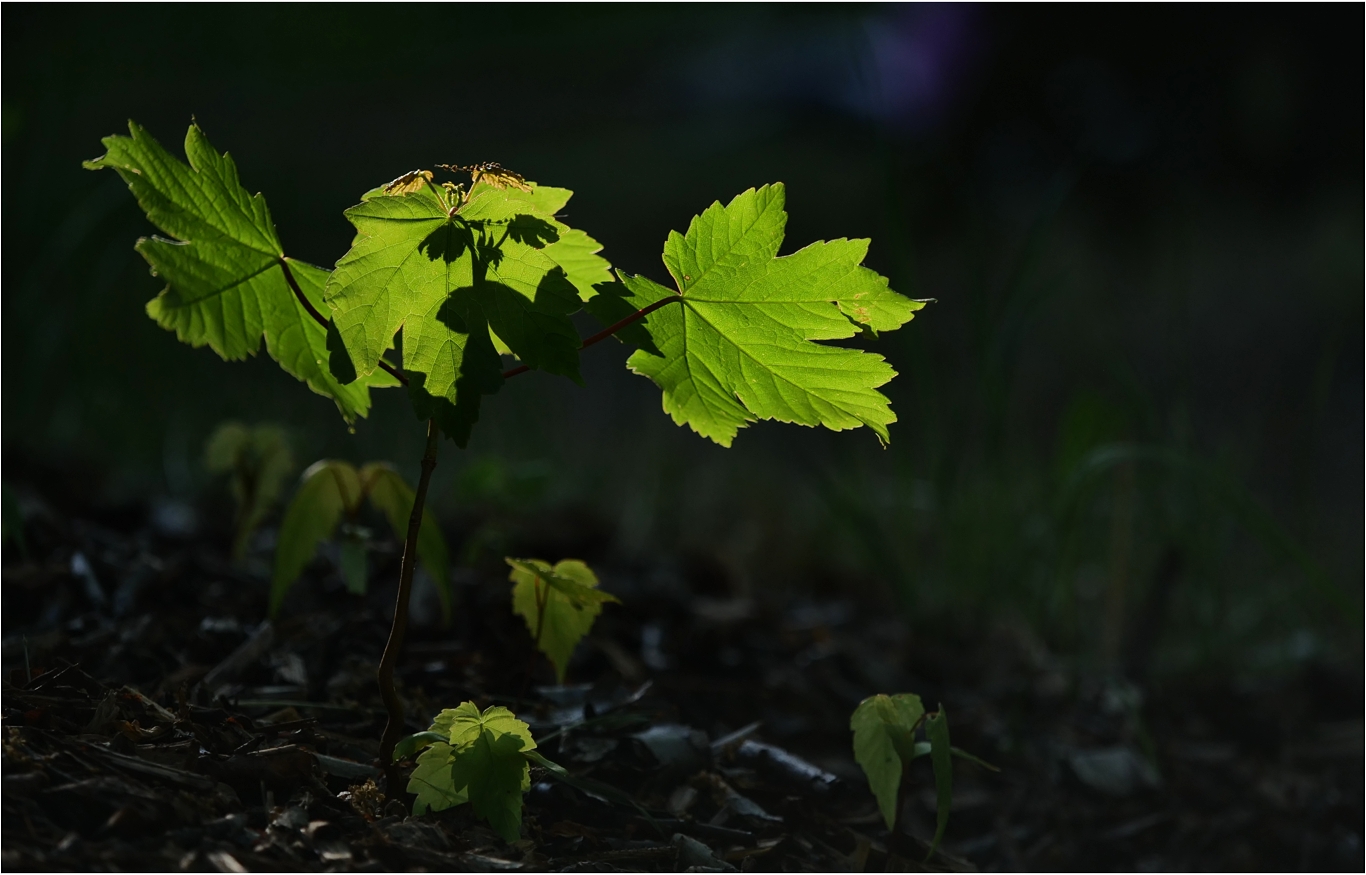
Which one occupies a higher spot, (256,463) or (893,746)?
(256,463)

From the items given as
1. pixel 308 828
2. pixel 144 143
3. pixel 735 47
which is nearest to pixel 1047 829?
pixel 308 828

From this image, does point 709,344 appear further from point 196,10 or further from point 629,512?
point 196,10

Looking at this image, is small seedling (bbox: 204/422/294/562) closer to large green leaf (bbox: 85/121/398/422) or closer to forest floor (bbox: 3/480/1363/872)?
forest floor (bbox: 3/480/1363/872)

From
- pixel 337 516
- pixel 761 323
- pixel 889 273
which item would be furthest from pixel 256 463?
pixel 889 273

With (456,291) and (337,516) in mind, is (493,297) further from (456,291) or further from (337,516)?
(337,516)

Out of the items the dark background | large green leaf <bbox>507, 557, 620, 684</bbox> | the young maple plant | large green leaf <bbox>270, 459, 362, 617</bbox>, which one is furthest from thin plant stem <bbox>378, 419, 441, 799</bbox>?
the dark background
